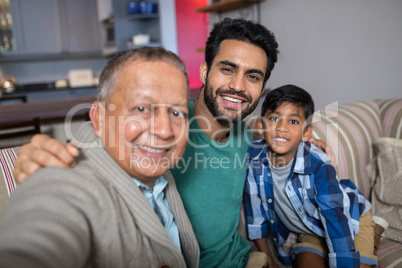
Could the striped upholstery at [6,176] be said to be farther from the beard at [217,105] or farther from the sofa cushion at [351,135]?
the sofa cushion at [351,135]

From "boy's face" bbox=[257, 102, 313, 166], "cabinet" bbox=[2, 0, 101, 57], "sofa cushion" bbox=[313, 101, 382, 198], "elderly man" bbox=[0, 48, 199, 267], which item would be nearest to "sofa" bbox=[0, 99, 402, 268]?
"sofa cushion" bbox=[313, 101, 382, 198]

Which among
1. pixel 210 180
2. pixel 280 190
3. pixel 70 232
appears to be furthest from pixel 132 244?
pixel 280 190

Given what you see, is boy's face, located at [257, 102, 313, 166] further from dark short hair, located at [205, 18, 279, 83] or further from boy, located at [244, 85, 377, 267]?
dark short hair, located at [205, 18, 279, 83]

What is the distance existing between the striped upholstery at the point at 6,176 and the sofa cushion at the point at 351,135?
1.47 m

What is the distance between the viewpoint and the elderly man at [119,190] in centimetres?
51

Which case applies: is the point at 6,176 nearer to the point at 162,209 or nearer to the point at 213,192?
the point at 162,209

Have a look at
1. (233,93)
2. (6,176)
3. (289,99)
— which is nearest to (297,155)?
(289,99)

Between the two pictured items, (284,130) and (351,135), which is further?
(351,135)

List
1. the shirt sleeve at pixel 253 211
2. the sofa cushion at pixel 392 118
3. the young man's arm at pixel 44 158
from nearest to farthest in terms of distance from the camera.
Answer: the young man's arm at pixel 44 158, the shirt sleeve at pixel 253 211, the sofa cushion at pixel 392 118

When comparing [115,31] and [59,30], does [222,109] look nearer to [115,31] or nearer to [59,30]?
[115,31]

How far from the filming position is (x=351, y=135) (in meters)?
1.84

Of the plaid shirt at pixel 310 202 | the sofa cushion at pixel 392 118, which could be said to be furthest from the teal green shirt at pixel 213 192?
the sofa cushion at pixel 392 118

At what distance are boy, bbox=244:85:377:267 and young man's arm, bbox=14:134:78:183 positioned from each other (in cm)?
93

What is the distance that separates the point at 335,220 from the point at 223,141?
1.85 ft
